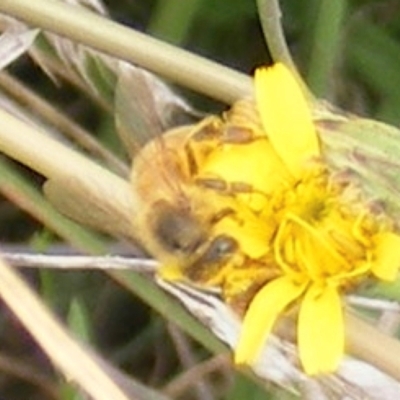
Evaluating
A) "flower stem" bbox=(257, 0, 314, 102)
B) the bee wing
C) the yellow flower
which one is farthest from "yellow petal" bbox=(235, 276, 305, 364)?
"flower stem" bbox=(257, 0, 314, 102)

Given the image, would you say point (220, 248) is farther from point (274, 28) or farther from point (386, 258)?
point (274, 28)

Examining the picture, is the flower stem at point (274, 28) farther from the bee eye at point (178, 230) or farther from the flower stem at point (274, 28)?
the bee eye at point (178, 230)

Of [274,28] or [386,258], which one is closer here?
[386,258]

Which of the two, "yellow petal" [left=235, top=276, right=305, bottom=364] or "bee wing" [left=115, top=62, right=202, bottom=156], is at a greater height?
"bee wing" [left=115, top=62, right=202, bottom=156]

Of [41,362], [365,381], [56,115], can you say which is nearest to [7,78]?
[56,115]

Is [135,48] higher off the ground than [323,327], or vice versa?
[135,48]

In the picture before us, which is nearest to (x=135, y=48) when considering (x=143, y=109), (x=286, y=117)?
(x=143, y=109)

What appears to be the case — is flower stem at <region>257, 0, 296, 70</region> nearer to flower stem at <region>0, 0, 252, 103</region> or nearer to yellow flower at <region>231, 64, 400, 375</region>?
flower stem at <region>0, 0, 252, 103</region>

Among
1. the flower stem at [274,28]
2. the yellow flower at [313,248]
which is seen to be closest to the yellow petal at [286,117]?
the yellow flower at [313,248]

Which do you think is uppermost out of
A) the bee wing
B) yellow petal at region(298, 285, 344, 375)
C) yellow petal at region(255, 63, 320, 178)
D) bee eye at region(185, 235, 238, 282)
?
yellow petal at region(255, 63, 320, 178)
